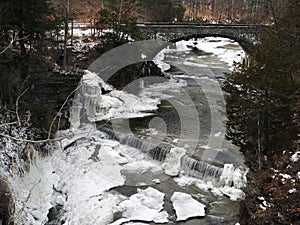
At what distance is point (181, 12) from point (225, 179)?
3456 centimetres

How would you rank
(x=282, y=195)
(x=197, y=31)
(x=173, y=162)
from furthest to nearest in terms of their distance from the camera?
(x=197, y=31)
(x=173, y=162)
(x=282, y=195)

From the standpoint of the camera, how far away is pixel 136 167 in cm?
1557

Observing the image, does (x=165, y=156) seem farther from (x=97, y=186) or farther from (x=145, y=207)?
(x=145, y=207)

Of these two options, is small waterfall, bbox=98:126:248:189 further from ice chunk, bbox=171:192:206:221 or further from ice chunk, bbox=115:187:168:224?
ice chunk, bbox=115:187:168:224

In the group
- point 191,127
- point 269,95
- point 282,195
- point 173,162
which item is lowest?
point 173,162

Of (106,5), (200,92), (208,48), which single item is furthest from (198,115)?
(208,48)

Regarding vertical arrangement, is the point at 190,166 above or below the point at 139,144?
below

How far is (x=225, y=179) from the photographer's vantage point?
45.9 ft

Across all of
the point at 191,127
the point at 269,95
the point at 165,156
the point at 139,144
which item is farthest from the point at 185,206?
the point at 191,127

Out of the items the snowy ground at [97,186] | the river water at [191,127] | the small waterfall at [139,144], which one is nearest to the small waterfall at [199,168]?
the river water at [191,127]

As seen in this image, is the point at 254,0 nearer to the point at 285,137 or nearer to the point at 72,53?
the point at 72,53

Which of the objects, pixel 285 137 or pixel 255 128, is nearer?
pixel 285 137

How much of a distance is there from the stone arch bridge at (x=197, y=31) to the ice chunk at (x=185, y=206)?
Answer: 18.8 meters

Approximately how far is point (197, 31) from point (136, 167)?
60.0 ft
